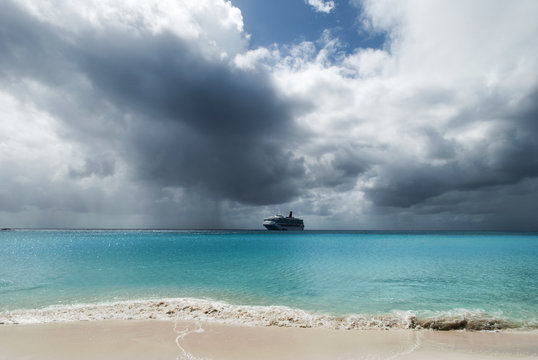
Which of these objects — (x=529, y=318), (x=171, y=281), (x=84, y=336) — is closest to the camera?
(x=84, y=336)

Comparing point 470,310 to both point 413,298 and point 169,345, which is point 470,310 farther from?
point 169,345

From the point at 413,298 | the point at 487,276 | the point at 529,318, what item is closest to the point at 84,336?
the point at 413,298

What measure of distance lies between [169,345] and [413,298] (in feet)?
51.2

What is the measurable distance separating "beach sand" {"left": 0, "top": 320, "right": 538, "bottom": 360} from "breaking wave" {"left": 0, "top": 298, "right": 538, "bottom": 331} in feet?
2.21

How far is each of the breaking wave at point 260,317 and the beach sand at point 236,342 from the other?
67 centimetres

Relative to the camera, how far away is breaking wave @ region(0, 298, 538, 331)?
13.0m

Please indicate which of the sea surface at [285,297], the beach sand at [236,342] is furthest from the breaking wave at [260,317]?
the beach sand at [236,342]

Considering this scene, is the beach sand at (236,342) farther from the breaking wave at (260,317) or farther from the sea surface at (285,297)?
the sea surface at (285,297)

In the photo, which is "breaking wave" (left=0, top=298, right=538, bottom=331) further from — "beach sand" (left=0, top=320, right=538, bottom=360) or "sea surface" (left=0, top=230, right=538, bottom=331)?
"beach sand" (left=0, top=320, right=538, bottom=360)

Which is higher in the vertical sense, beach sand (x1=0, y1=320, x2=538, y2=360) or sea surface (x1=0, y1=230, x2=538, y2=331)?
beach sand (x1=0, y1=320, x2=538, y2=360)

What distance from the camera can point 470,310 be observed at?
1510 cm

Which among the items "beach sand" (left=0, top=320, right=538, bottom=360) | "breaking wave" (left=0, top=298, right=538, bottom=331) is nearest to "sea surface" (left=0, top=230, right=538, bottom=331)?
"breaking wave" (left=0, top=298, right=538, bottom=331)

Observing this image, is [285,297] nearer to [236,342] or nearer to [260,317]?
[260,317]

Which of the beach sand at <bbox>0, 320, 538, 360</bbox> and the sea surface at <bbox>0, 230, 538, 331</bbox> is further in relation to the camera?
the sea surface at <bbox>0, 230, 538, 331</bbox>
